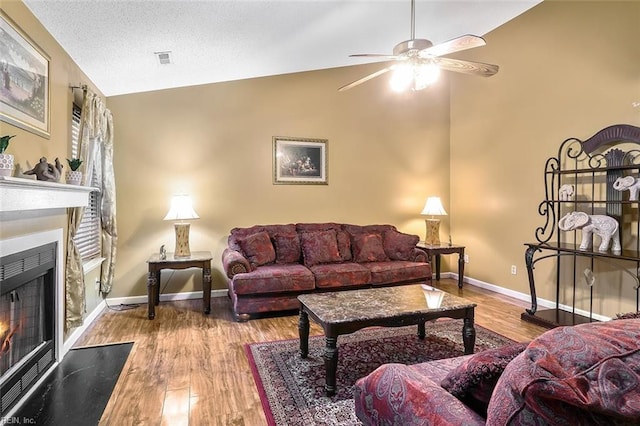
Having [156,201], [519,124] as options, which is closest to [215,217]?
[156,201]

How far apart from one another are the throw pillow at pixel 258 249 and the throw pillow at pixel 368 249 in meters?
1.09

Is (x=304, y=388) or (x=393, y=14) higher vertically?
(x=393, y=14)

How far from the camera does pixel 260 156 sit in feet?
15.7

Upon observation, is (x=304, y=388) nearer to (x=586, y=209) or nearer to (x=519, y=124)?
(x=586, y=209)

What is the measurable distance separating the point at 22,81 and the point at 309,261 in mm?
3065

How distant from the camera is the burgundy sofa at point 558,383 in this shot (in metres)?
0.74

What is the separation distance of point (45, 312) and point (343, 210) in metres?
3.59

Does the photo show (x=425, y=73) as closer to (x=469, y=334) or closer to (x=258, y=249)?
(x=469, y=334)

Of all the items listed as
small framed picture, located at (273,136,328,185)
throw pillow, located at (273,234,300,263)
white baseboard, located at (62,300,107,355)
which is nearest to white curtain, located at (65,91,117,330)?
white baseboard, located at (62,300,107,355)

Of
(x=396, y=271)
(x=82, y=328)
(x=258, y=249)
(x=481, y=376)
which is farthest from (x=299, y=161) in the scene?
(x=481, y=376)

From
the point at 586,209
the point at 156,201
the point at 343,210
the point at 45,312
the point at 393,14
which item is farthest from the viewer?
the point at 343,210

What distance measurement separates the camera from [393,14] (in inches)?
138

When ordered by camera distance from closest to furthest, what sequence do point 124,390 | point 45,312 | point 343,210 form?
point 124,390 → point 45,312 → point 343,210

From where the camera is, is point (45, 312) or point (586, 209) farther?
point (586, 209)
